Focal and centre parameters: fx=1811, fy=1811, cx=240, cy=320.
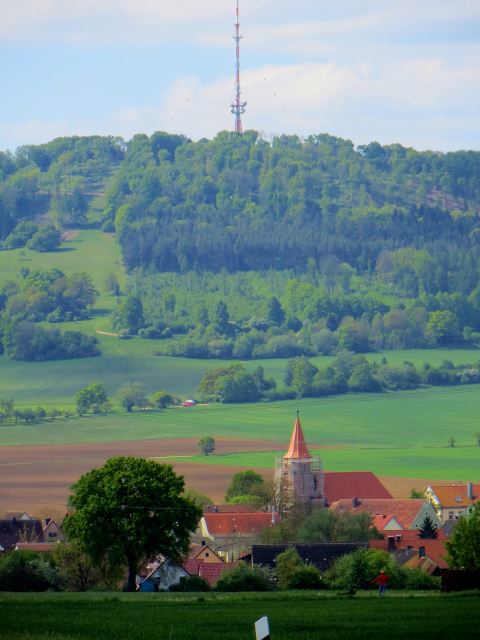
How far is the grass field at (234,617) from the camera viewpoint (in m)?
32.0

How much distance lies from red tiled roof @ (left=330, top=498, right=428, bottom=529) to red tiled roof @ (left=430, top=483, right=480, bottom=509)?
4.30m

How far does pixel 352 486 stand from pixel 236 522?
17932 millimetres

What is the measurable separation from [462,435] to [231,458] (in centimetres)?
2371

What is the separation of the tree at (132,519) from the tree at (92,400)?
95590 millimetres

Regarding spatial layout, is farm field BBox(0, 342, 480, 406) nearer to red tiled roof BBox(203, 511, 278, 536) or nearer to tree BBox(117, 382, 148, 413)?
tree BBox(117, 382, 148, 413)

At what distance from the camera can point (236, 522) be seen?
283 feet

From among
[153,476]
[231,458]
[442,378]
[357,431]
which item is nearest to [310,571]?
[153,476]

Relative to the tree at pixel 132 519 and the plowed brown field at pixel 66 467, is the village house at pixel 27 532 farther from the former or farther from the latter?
the tree at pixel 132 519

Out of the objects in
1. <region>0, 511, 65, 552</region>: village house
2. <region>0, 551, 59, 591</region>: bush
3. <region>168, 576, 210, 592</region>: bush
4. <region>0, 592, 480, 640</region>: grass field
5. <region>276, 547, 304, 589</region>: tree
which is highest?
<region>0, 592, 480, 640</region>: grass field

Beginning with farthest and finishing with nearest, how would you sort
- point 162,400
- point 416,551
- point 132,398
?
1. point 162,400
2. point 132,398
3. point 416,551

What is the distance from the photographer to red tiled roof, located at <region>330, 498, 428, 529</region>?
92500mm

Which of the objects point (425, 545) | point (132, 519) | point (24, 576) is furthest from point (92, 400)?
point (24, 576)

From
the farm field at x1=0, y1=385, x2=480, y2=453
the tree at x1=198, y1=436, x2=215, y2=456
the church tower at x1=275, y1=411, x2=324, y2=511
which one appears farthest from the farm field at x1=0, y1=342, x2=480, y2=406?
the church tower at x1=275, y1=411, x2=324, y2=511

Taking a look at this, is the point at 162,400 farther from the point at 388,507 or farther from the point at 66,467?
the point at 388,507
